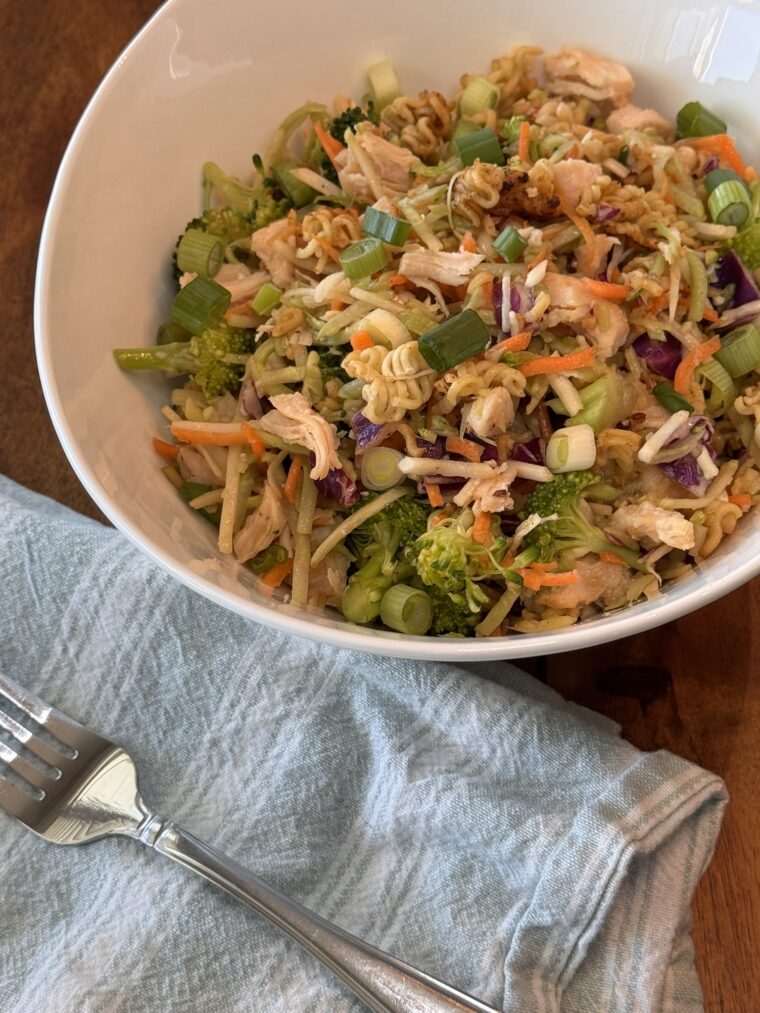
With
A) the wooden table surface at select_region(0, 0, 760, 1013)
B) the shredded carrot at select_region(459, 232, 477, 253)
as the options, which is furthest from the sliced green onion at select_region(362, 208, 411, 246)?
the wooden table surface at select_region(0, 0, 760, 1013)

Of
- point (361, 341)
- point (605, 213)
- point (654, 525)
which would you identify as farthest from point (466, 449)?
point (605, 213)

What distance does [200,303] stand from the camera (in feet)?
7.49

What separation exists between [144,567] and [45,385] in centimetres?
58

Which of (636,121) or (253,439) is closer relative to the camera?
(253,439)

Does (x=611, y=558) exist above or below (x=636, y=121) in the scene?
below

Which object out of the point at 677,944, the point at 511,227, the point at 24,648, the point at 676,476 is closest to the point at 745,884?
the point at 677,944

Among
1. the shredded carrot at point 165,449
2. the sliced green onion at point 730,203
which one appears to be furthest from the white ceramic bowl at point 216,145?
the sliced green onion at point 730,203

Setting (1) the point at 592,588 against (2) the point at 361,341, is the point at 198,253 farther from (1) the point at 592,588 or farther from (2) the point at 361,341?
(1) the point at 592,588

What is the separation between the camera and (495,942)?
6.36 feet

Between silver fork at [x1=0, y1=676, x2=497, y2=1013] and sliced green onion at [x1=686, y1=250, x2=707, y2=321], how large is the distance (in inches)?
63.9

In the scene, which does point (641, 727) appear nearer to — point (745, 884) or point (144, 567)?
point (745, 884)

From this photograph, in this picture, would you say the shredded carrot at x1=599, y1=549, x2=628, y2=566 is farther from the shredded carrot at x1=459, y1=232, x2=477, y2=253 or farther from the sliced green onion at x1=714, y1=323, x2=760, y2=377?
the shredded carrot at x1=459, y1=232, x2=477, y2=253

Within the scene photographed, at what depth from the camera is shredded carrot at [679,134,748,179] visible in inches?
95.7

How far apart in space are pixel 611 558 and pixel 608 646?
404 mm
